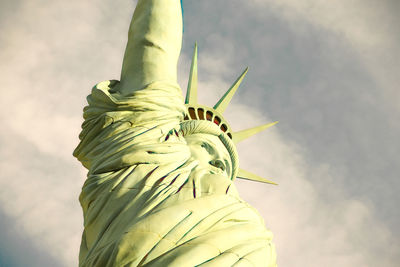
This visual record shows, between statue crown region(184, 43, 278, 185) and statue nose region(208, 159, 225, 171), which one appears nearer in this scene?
statue nose region(208, 159, 225, 171)

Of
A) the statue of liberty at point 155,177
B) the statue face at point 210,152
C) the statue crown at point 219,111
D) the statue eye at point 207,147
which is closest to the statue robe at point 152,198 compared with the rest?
the statue of liberty at point 155,177

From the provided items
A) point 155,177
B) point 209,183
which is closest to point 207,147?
point 209,183

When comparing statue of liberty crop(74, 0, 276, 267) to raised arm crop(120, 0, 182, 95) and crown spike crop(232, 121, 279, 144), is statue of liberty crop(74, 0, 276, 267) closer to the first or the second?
raised arm crop(120, 0, 182, 95)

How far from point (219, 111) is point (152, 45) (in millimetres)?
2394

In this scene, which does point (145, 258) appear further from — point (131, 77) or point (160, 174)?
point (131, 77)

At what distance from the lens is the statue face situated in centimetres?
596

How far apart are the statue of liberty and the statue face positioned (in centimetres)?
1

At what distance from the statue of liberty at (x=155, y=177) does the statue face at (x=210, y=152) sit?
0.04 ft

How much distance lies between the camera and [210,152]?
20.2 feet

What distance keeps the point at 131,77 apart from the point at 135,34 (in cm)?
50

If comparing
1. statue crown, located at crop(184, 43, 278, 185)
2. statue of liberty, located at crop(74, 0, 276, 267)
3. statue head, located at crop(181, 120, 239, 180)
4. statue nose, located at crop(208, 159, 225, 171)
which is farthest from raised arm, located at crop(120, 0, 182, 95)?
statue crown, located at crop(184, 43, 278, 185)

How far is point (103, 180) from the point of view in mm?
4746

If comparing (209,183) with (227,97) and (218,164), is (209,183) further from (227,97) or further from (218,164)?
(227,97)

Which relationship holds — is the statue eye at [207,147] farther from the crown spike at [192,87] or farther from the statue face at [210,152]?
the crown spike at [192,87]
